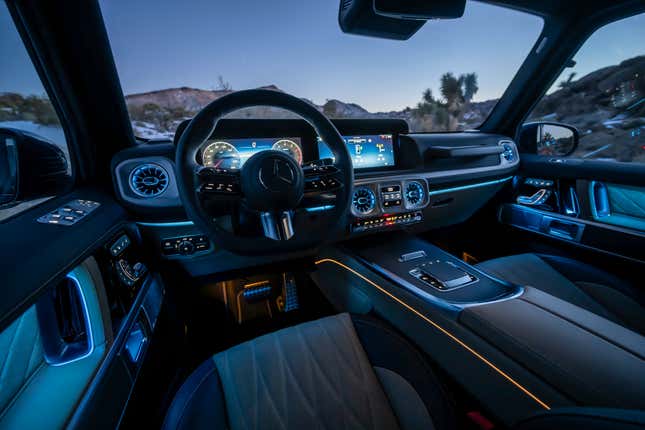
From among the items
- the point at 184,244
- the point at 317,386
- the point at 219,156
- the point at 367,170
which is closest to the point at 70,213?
the point at 184,244

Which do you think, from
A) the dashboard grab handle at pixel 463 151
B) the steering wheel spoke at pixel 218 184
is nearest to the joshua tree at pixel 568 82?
the dashboard grab handle at pixel 463 151

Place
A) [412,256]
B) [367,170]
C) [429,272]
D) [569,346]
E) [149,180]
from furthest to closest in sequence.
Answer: [367,170] → [412,256] → [429,272] → [149,180] → [569,346]

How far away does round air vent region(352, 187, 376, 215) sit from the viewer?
1.92 m

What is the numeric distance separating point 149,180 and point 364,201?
1.24 meters

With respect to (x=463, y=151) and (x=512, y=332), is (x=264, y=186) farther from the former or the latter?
(x=463, y=151)

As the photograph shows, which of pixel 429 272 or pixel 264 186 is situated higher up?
pixel 264 186

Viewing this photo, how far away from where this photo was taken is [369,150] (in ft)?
6.99

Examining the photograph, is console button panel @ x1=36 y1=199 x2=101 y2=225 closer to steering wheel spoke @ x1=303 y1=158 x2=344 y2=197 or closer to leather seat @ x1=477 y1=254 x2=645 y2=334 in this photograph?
steering wheel spoke @ x1=303 y1=158 x2=344 y2=197

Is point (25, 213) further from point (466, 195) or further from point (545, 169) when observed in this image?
point (545, 169)

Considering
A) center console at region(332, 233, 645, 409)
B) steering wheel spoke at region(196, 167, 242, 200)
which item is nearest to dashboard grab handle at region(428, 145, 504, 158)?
center console at region(332, 233, 645, 409)

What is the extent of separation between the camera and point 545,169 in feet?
8.09

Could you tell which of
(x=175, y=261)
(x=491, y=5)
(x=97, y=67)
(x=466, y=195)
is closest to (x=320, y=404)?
(x=175, y=261)

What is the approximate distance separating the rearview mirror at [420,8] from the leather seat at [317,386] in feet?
4.23

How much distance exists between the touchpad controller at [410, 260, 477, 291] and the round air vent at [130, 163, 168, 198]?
4.63 feet
